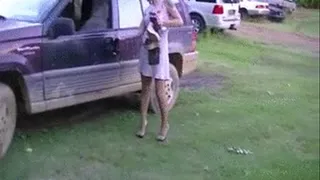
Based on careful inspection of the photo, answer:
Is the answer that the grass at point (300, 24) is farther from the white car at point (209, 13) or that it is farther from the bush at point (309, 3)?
the white car at point (209, 13)

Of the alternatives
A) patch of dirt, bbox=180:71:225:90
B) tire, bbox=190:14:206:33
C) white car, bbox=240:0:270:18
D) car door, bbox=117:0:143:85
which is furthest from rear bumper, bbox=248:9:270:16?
car door, bbox=117:0:143:85

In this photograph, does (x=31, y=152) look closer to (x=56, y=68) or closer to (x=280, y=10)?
(x=56, y=68)

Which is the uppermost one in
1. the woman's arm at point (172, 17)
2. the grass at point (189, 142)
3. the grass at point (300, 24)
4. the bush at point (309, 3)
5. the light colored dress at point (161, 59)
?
the woman's arm at point (172, 17)

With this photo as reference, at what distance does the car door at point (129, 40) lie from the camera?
802 cm

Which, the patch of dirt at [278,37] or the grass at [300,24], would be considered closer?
the patch of dirt at [278,37]

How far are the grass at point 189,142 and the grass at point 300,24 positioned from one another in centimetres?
1846

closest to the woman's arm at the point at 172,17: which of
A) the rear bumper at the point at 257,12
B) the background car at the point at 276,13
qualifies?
the rear bumper at the point at 257,12

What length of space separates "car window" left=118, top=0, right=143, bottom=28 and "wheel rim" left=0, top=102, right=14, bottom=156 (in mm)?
1948

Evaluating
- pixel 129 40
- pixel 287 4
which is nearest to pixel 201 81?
pixel 129 40

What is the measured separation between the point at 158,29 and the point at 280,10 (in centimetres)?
2707

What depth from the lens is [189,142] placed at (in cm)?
779

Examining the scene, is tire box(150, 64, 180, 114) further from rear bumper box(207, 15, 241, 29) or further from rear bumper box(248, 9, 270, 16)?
rear bumper box(248, 9, 270, 16)

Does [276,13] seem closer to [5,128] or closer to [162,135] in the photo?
[162,135]

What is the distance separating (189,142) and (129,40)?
4.44 feet
